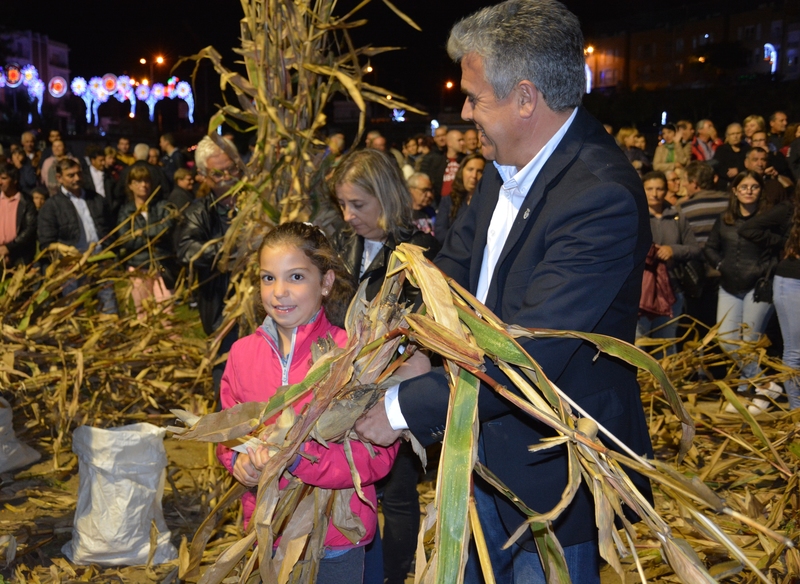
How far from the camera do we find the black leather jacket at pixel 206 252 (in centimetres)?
468

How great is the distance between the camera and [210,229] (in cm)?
483

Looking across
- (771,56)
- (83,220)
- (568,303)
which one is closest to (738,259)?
(568,303)

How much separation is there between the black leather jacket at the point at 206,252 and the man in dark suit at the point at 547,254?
284cm

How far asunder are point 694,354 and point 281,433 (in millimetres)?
3505

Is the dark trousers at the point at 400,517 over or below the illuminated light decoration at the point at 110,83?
below

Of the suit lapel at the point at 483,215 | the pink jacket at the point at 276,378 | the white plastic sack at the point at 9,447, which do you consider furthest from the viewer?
the white plastic sack at the point at 9,447

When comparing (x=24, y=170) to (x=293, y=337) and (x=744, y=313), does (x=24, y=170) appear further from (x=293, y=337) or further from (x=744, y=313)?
(x=293, y=337)

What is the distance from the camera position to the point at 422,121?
30391 millimetres

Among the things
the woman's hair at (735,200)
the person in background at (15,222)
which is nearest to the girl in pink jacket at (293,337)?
the woman's hair at (735,200)

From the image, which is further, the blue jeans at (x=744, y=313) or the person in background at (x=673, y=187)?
the person in background at (x=673, y=187)

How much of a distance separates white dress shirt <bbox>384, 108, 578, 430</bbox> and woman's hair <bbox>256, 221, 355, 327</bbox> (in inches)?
24.8

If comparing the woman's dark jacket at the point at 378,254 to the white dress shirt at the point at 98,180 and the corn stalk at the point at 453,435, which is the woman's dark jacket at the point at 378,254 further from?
the white dress shirt at the point at 98,180

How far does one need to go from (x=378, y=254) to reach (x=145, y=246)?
96.6 inches

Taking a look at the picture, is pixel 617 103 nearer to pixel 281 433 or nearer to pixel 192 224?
pixel 192 224
